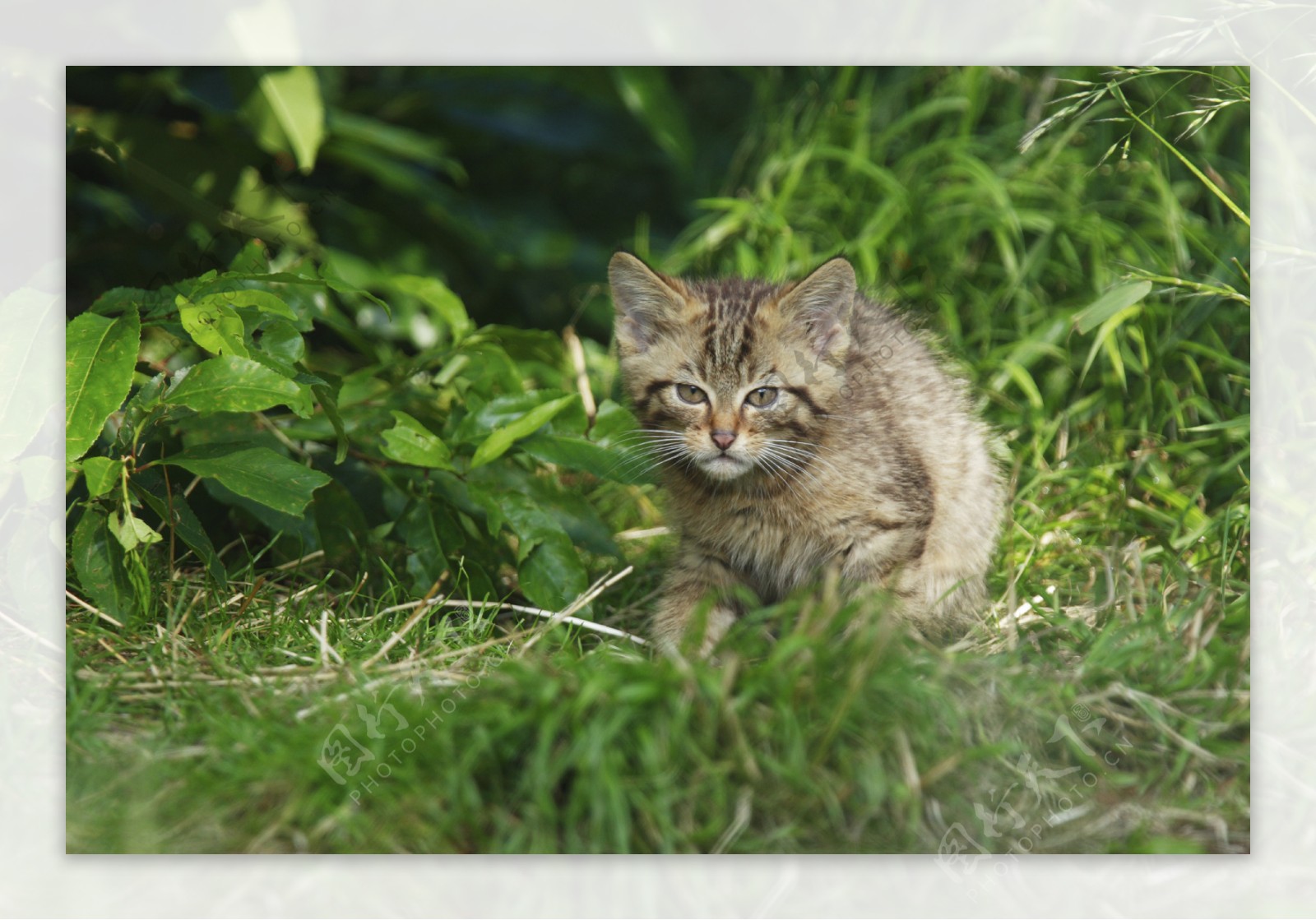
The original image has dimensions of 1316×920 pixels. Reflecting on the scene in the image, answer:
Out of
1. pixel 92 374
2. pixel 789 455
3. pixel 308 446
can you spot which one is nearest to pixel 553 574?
pixel 789 455

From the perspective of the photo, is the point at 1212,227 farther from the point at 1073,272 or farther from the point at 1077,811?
the point at 1077,811

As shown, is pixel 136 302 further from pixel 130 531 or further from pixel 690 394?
pixel 690 394

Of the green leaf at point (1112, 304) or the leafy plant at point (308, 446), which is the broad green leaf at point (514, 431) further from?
the green leaf at point (1112, 304)

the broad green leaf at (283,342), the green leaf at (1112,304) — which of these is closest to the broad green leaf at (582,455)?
the broad green leaf at (283,342)

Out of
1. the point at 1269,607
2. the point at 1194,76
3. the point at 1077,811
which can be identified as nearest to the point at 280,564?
the point at 1077,811

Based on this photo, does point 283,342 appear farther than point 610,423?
No

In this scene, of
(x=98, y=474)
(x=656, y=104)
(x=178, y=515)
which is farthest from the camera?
(x=656, y=104)
